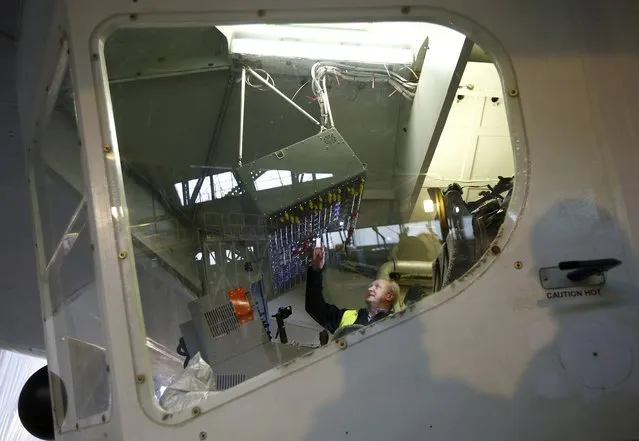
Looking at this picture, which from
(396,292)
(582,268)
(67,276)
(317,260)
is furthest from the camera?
(317,260)

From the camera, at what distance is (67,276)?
185 cm

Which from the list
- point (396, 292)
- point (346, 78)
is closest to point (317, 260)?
point (396, 292)

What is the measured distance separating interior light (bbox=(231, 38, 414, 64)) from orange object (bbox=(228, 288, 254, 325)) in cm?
92

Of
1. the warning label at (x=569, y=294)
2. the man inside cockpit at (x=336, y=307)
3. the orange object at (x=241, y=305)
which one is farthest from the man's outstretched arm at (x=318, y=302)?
the warning label at (x=569, y=294)

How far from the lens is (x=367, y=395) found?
1.26 meters

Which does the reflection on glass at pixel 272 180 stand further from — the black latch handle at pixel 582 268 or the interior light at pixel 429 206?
the black latch handle at pixel 582 268

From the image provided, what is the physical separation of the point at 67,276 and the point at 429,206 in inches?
51.5

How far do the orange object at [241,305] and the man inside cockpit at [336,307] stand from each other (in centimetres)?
30

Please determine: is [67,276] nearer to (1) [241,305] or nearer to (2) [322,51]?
(1) [241,305]

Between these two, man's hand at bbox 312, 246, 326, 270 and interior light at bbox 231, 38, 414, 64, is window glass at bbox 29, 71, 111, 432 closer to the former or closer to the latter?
interior light at bbox 231, 38, 414, 64

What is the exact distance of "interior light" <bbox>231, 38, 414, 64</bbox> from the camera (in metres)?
2.07

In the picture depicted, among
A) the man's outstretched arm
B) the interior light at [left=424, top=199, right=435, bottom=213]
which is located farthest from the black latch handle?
the man's outstretched arm

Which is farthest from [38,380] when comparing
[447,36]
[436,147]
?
[447,36]

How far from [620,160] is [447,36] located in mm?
852
